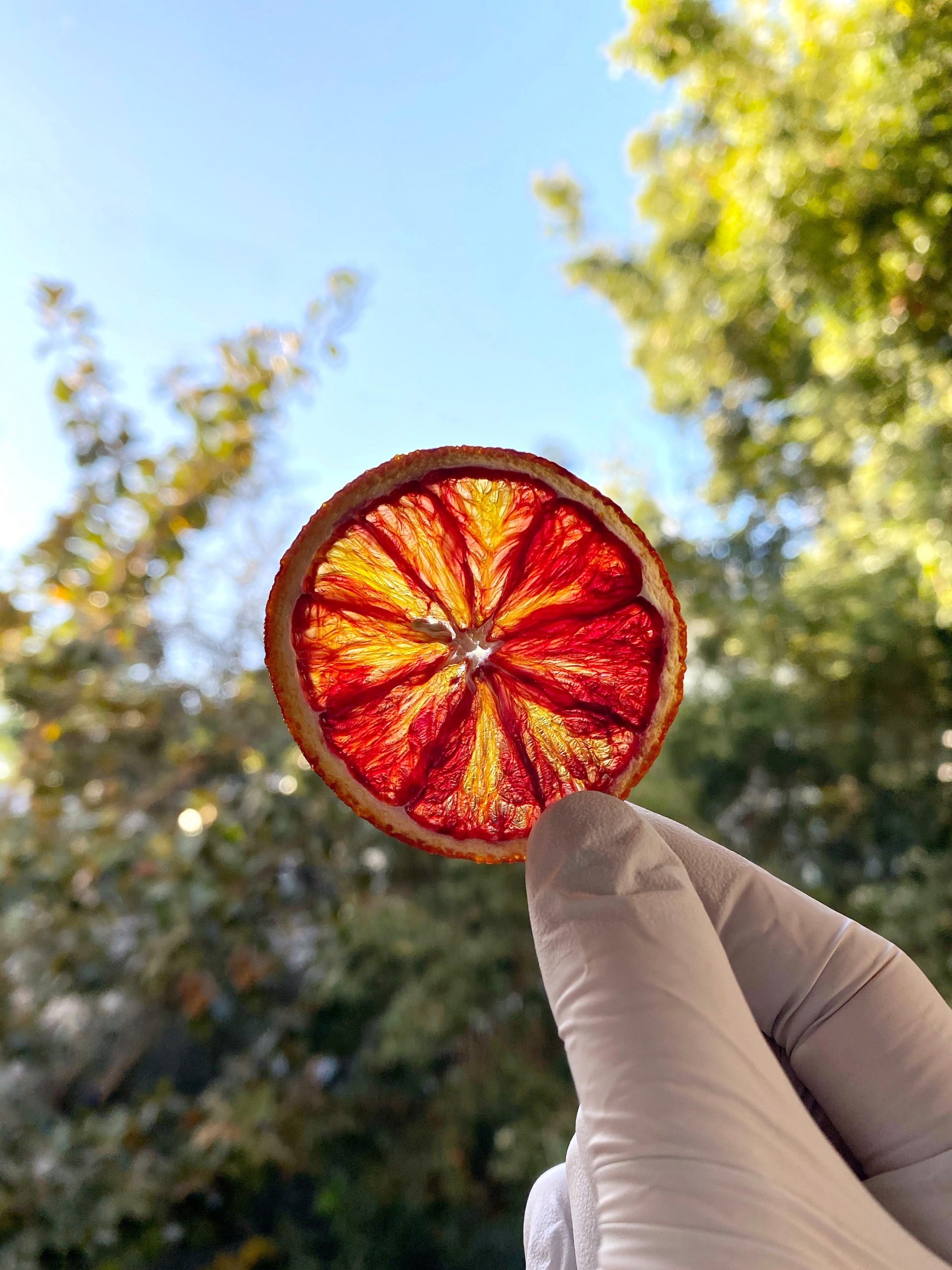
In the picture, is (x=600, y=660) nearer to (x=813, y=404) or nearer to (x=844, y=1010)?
(x=844, y=1010)

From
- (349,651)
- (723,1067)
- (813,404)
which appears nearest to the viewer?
(723,1067)

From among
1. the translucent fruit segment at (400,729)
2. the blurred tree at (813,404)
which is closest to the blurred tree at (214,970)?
the translucent fruit segment at (400,729)

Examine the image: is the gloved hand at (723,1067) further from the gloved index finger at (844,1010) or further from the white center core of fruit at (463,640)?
the white center core of fruit at (463,640)

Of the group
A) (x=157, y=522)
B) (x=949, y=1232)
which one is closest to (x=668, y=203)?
(x=157, y=522)

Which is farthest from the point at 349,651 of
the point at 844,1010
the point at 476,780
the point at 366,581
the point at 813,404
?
the point at 813,404

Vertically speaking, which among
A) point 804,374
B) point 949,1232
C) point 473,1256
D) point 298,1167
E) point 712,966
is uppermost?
point 804,374

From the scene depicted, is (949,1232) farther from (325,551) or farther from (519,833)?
(325,551)

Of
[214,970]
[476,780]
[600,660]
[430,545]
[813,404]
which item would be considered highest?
[813,404]

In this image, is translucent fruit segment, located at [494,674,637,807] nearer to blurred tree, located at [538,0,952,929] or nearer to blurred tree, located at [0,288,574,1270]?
blurred tree, located at [0,288,574,1270]
